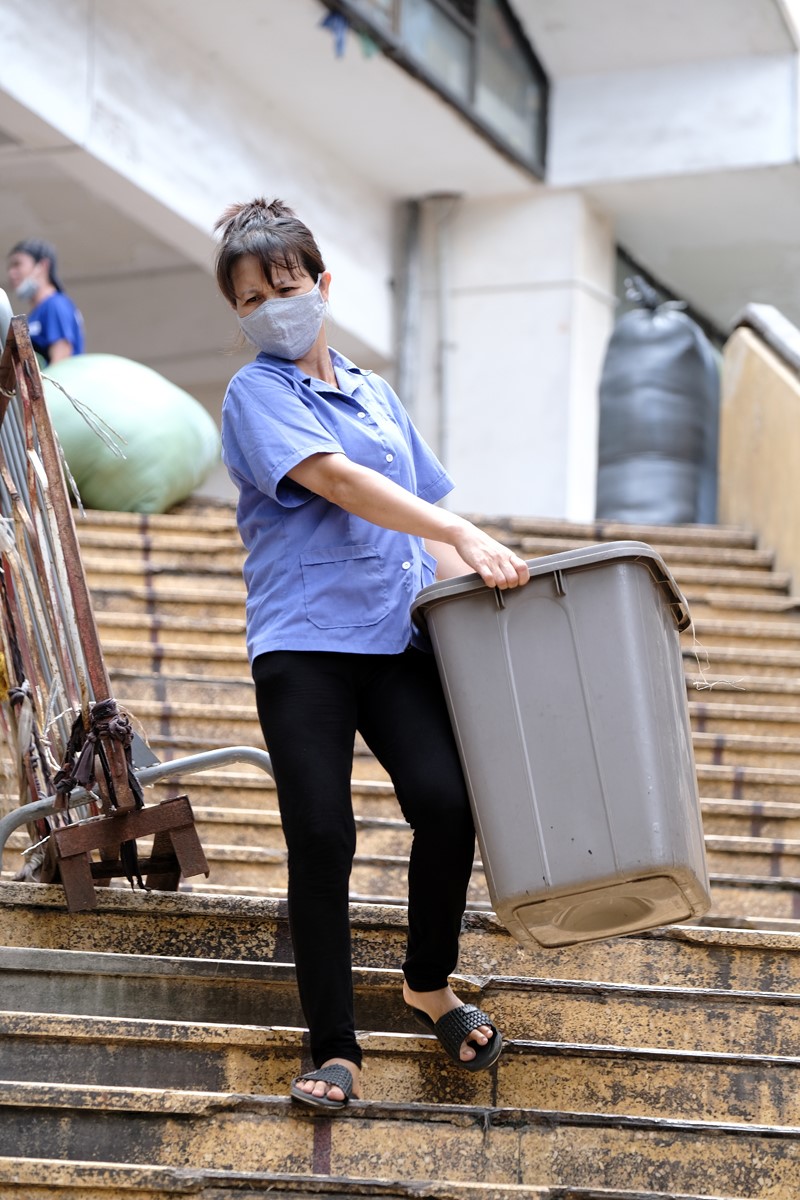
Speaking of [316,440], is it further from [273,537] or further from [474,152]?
[474,152]

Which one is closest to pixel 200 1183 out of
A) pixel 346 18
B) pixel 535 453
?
pixel 346 18

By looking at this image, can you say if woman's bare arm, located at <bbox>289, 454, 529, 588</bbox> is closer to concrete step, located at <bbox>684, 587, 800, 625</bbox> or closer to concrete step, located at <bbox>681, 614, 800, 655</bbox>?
concrete step, located at <bbox>681, 614, 800, 655</bbox>

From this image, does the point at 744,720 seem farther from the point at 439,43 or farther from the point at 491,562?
the point at 439,43

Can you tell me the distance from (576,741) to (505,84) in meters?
8.27

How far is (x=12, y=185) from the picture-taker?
9.09 m

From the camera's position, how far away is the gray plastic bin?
7.79 feet

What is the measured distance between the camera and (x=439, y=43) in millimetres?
9430

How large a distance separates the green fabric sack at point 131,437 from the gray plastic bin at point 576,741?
12.7 feet

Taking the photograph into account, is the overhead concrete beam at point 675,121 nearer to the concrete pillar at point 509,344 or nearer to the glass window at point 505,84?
the glass window at point 505,84

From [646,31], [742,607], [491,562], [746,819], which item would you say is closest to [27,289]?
[742,607]

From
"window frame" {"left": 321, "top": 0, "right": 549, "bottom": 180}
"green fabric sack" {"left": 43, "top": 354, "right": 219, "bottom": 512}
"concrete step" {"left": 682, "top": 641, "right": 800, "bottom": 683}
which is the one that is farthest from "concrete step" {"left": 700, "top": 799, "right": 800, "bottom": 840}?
"window frame" {"left": 321, "top": 0, "right": 549, "bottom": 180}

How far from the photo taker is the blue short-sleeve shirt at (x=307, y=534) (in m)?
2.51

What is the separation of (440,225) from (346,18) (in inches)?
89.0

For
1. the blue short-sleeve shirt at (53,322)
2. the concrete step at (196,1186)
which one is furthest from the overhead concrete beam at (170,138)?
the concrete step at (196,1186)
